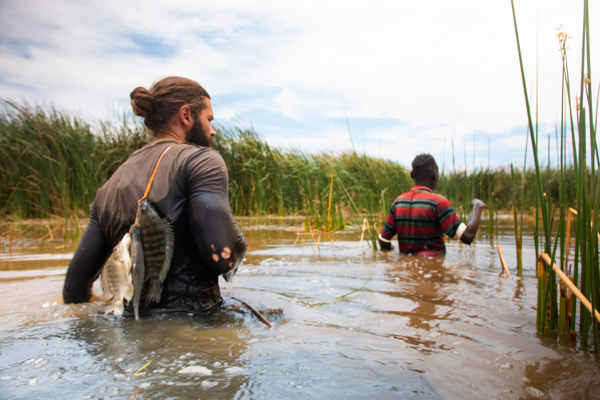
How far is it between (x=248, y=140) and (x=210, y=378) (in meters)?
9.10

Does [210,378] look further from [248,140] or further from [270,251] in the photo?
[248,140]

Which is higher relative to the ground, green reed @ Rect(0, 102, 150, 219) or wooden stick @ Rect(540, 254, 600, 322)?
green reed @ Rect(0, 102, 150, 219)

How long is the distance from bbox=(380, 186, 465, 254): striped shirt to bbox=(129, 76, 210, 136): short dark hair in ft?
8.95

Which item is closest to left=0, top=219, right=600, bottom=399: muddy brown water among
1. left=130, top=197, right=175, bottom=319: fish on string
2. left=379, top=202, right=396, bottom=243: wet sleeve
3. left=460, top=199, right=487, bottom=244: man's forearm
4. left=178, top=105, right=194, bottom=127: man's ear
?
left=130, top=197, right=175, bottom=319: fish on string

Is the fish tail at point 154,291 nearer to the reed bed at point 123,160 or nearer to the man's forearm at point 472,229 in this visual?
the man's forearm at point 472,229

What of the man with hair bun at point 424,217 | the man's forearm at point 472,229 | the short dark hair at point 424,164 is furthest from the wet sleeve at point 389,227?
the man's forearm at point 472,229

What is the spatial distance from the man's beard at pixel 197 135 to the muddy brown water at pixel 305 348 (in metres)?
0.94

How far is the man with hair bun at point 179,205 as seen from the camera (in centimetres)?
194

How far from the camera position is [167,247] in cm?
191

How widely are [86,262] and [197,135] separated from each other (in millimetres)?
896

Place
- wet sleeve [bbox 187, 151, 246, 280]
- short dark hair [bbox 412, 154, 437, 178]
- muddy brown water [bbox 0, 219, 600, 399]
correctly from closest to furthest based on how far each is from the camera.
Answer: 1. muddy brown water [bbox 0, 219, 600, 399]
2. wet sleeve [bbox 187, 151, 246, 280]
3. short dark hair [bbox 412, 154, 437, 178]

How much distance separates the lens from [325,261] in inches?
171

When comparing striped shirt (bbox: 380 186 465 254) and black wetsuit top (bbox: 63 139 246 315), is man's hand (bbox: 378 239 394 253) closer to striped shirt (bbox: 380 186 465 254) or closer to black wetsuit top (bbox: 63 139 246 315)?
striped shirt (bbox: 380 186 465 254)

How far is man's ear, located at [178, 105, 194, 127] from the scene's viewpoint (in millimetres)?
2213
